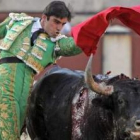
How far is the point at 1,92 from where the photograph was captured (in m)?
7.12

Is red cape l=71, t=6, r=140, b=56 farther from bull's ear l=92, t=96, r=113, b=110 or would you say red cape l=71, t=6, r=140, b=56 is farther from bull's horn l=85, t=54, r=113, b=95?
bull's ear l=92, t=96, r=113, b=110

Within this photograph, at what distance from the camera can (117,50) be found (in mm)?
16750

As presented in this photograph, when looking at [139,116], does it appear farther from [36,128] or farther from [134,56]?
[134,56]

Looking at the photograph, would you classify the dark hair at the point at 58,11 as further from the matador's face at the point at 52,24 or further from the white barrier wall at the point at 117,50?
the white barrier wall at the point at 117,50

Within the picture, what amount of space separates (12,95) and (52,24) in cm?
65

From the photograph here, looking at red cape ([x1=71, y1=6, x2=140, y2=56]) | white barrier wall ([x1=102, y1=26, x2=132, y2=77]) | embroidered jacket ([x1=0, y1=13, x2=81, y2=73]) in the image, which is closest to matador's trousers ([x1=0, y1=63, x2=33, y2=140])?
embroidered jacket ([x1=0, y1=13, x2=81, y2=73])

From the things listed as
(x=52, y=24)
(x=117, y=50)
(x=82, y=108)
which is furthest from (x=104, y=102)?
(x=117, y=50)

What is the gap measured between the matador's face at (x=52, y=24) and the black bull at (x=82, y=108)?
17.4 inches

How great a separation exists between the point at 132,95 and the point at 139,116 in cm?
25

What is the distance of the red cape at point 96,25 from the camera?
6.70 m

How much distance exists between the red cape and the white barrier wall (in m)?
9.76

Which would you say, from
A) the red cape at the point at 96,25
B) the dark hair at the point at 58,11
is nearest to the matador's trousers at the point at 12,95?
the dark hair at the point at 58,11

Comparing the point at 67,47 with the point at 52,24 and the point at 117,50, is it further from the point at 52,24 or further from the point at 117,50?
the point at 117,50

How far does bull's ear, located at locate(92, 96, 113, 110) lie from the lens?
6.54 metres
